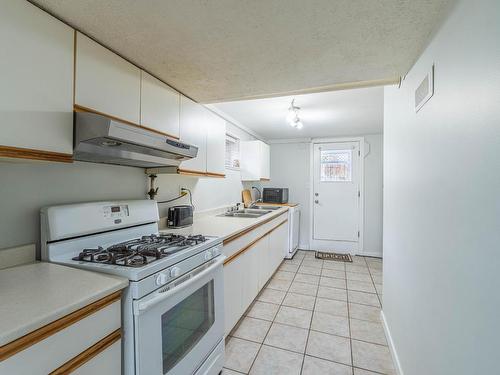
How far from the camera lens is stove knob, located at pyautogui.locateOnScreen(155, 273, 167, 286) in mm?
1061

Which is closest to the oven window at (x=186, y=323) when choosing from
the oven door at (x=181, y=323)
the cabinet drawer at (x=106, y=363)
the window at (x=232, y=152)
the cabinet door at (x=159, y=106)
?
the oven door at (x=181, y=323)

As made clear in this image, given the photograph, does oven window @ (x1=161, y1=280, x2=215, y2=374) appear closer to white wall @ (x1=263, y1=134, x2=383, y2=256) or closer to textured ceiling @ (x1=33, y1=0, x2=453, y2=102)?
textured ceiling @ (x1=33, y1=0, x2=453, y2=102)

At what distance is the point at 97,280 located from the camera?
93 cm

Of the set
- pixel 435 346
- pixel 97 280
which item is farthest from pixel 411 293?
pixel 97 280

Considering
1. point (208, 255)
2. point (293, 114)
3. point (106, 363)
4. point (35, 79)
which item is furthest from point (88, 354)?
point (293, 114)

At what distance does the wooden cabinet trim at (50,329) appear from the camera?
0.61 m

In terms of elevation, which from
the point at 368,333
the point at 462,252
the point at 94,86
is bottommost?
the point at 368,333

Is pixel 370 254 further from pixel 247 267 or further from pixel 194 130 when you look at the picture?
pixel 194 130

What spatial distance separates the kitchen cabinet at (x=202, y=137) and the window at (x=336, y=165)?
2.71m

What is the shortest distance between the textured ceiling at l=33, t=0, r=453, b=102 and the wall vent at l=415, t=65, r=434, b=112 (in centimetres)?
20

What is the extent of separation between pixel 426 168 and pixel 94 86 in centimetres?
167

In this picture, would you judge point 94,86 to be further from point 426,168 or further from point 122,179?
point 426,168

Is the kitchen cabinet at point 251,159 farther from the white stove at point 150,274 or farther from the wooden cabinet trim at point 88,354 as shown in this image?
the wooden cabinet trim at point 88,354

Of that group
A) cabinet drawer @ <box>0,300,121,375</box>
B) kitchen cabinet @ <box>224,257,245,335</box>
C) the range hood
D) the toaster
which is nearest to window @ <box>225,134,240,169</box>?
the toaster
